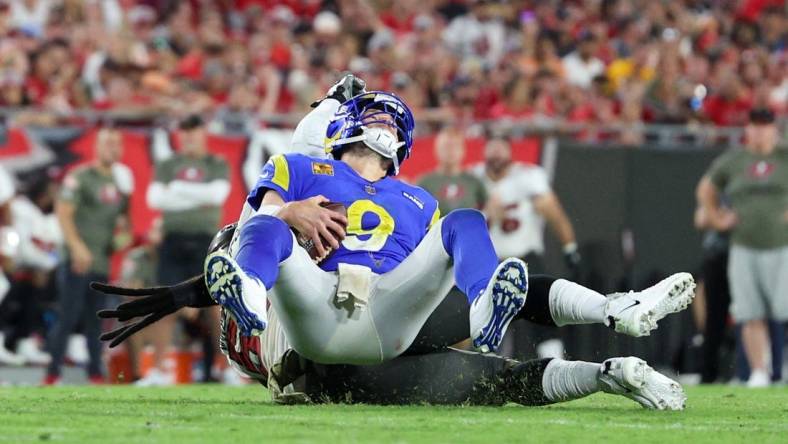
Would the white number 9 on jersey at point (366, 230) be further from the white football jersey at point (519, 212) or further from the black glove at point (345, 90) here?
the white football jersey at point (519, 212)

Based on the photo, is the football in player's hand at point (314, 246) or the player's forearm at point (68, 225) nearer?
the football in player's hand at point (314, 246)

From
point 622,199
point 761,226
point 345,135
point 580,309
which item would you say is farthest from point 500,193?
point 580,309

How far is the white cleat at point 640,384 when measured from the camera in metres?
5.92

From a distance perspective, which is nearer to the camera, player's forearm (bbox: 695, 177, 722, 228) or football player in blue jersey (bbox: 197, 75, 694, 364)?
football player in blue jersey (bbox: 197, 75, 694, 364)

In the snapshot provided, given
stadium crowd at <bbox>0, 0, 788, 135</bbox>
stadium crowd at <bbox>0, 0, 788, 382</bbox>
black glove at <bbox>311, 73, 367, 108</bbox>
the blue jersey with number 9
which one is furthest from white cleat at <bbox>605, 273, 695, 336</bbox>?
stadium crowd at <bbox>0, 0, 788, 135</bbox>

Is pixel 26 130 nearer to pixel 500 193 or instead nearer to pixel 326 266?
pixel 500 193

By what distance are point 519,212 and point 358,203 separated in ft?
20.2

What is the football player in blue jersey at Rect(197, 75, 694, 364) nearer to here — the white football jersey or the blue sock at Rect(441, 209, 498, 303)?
the blue sock at Rect(441, 209, 498, 303)

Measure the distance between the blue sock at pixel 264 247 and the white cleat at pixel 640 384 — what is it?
135cm

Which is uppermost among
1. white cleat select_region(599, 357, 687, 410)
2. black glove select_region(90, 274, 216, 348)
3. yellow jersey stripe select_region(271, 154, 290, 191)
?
yellow jersey stripe select_region(271, 154, 290, 191)

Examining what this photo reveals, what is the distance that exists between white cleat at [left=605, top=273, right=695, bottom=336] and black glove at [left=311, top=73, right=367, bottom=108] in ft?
7.04

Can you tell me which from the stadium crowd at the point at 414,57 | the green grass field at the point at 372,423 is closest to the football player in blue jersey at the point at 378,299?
the green grass field at the point at 372,423

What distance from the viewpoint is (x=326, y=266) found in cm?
627

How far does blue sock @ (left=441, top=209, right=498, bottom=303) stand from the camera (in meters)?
5.69
